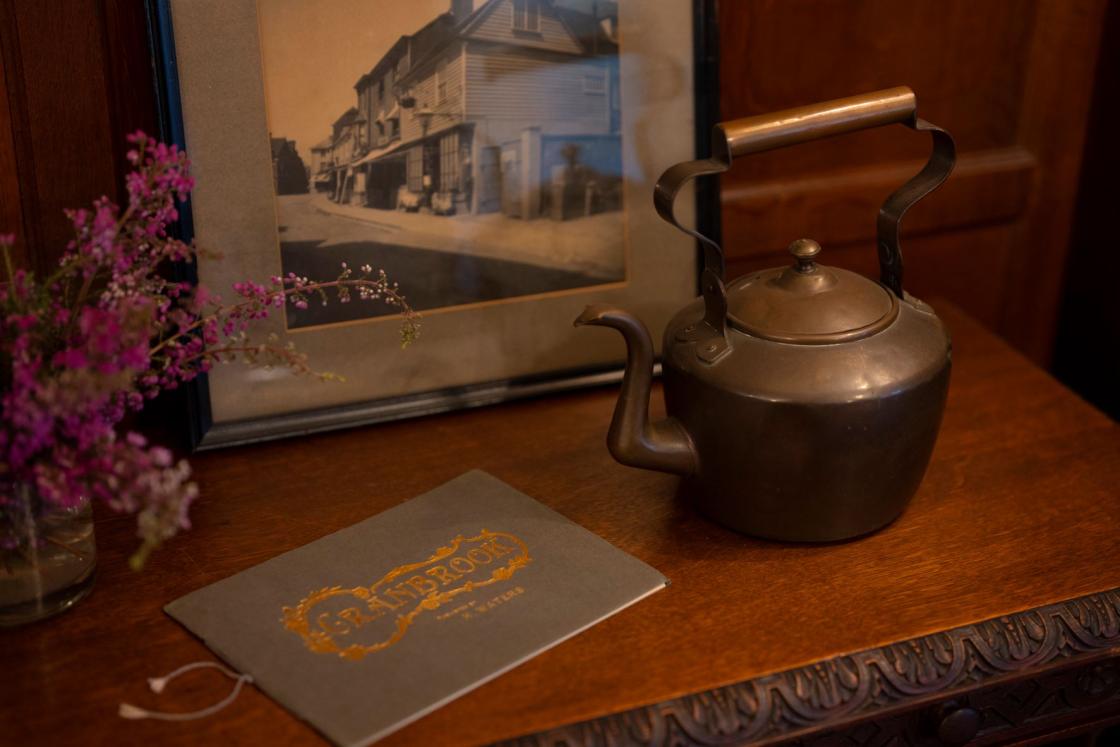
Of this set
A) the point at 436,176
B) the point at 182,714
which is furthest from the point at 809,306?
the point at 182,714

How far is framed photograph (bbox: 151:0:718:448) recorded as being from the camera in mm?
838

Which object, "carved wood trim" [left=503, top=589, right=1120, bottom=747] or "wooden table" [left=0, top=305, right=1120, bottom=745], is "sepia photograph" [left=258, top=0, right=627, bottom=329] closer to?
"wooden table" [left=0, top=305, right=1120, bottom=745]

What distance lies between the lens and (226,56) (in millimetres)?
821

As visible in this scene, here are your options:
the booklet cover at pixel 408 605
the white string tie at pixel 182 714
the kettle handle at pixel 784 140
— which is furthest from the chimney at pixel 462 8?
the white string tie at pixel 182 714

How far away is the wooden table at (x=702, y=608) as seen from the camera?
0.66m

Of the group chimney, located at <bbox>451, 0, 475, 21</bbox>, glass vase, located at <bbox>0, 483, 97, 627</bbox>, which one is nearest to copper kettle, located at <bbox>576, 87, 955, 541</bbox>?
chimney, located at <bbox>451, 0, 475, 21</bbox>

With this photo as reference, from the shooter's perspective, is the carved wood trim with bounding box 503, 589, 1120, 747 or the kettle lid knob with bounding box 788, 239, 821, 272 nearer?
the carved wood trim with bounding box 503, 589, 1120, 747

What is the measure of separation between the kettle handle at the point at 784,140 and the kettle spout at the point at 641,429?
0.05 m

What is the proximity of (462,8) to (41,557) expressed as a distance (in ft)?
1.57

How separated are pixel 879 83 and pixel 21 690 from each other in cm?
86

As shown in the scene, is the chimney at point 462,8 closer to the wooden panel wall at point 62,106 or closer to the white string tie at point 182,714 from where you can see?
the wooden panel wall at point 62,106

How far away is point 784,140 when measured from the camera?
2.53 feet

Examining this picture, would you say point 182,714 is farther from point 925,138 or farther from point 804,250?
point 925,138

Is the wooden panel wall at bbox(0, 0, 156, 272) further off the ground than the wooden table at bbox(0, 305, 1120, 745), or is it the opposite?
the wooden panel wall at bbox(0, 0, 156, 272)
